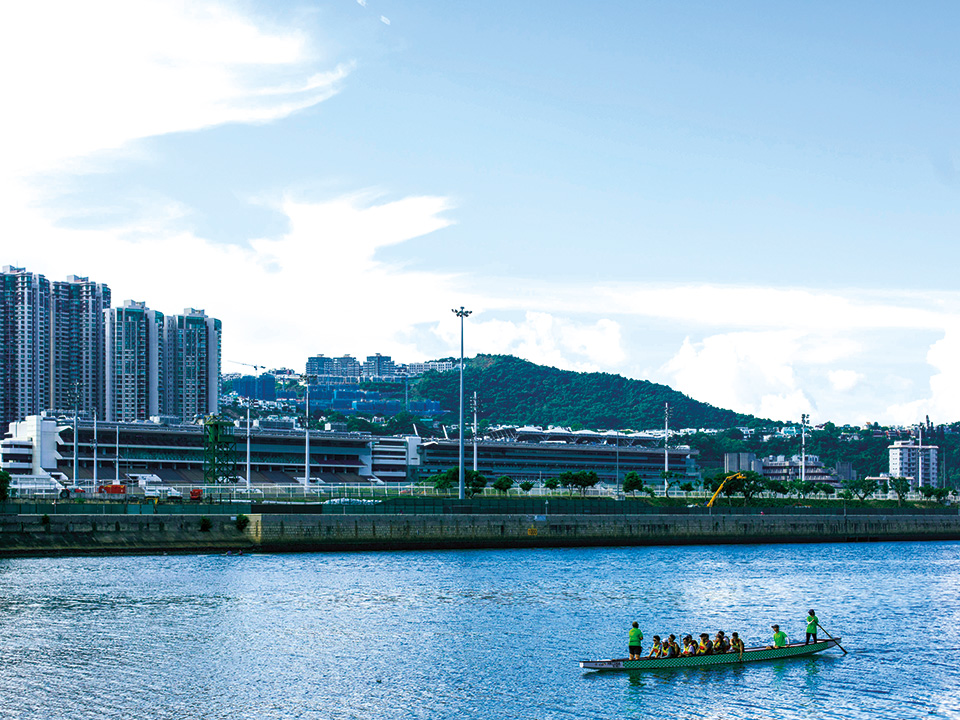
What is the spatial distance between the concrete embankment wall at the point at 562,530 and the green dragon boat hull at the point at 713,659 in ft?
192

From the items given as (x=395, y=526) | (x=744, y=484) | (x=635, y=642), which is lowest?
(x=744, y=484)

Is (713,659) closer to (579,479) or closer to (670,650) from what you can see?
(670,650)

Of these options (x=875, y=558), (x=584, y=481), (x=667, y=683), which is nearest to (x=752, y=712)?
(x=667, y=683)

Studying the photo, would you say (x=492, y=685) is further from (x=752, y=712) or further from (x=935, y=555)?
(x=935, y=555)

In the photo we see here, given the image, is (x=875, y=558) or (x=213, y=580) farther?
(x=875, y=558)

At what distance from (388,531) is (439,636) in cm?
4906

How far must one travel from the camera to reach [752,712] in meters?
44.0

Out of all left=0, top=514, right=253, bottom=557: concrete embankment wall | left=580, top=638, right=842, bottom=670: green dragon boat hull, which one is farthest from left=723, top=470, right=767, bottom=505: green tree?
left=580, top=638, right=842, bottom=670: green dragon boat hull

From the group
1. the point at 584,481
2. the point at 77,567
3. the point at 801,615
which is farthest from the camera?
the point at 584,481

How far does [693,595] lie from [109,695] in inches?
1787

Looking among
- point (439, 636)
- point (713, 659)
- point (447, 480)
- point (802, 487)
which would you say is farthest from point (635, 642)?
point (802, 487)

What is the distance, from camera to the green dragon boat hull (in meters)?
50.5

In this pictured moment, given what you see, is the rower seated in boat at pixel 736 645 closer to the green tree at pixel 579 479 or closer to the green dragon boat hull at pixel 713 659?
the green dragon boat hull at pixel 713 659

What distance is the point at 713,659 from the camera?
172ft
